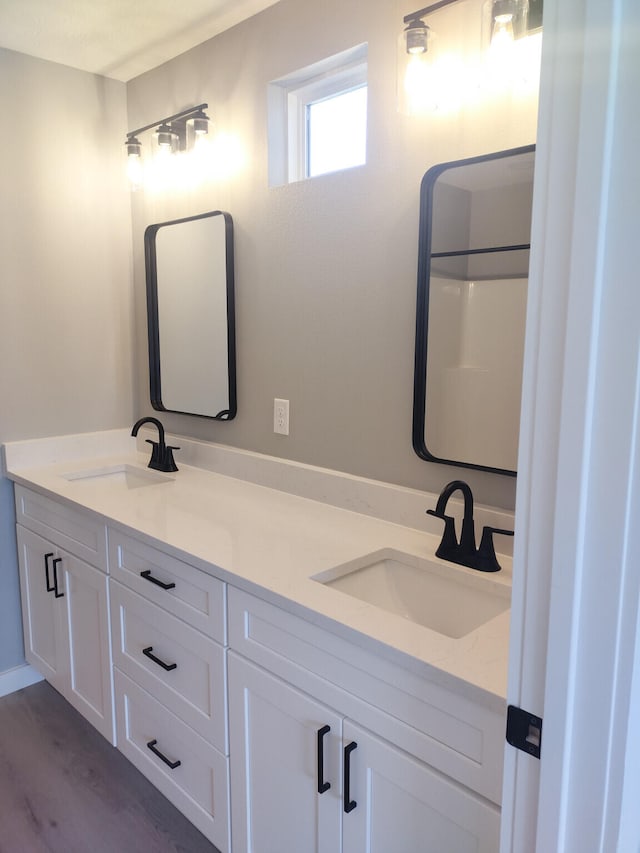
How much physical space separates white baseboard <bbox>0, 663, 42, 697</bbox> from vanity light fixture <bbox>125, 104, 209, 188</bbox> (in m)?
1.96

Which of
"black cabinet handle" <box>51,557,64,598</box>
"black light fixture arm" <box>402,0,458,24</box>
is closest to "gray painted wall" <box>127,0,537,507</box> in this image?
"black light fixture arm" <box>402,0,458,24</box>

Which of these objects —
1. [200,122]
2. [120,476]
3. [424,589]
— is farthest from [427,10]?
[120,476]

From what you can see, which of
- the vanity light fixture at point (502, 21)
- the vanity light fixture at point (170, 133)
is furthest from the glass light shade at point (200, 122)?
the vanity light fixture at point (502, 21)

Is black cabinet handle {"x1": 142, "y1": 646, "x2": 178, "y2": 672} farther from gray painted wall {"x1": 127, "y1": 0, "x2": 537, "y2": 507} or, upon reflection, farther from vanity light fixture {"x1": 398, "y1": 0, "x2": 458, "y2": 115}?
vanity light fixture {"x1": 398, "y1": 0, "x2": 458, "y2": 115}

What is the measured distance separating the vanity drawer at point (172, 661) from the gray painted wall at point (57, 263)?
2.80 feet

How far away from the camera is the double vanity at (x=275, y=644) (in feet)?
3.39

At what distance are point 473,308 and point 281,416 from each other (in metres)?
0.79

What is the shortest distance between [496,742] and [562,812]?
29cm

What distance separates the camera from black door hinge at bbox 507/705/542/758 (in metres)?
0.67

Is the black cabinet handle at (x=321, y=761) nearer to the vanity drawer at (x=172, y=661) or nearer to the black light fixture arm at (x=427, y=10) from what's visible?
the vanity drawer at (x=172, y=661)

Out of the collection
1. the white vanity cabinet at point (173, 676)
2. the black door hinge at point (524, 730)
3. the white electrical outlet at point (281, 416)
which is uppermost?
the white electrical outlet at point (281, 416)

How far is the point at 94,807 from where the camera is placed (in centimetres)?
188

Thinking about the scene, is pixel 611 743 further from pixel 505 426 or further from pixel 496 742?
pixel 505 426

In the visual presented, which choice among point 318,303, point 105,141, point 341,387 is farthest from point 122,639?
point 105,141
